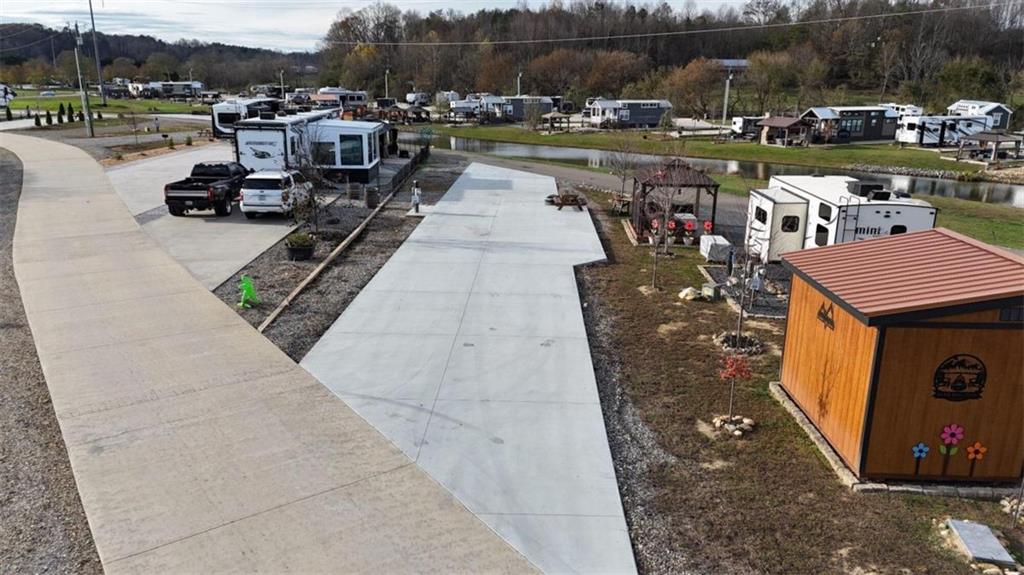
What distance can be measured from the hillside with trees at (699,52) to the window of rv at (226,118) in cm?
5238

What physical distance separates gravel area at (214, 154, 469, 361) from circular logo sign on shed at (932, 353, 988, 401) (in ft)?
29.0

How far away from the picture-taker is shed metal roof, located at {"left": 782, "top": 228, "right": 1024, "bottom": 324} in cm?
775

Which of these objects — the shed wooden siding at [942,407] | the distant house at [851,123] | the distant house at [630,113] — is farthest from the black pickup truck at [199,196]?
the distant house at [630,113]

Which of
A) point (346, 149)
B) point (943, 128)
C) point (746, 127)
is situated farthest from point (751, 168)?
point (346, 149)

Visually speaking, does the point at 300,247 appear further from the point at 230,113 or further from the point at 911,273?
the point at 230,113

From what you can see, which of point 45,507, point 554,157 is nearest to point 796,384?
point 45,507

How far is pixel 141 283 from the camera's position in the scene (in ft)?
48.0

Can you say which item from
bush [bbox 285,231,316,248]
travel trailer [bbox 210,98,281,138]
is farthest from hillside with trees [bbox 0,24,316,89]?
bush [bbox 285,231,316,248]

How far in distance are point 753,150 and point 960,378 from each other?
166ft

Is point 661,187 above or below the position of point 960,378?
above

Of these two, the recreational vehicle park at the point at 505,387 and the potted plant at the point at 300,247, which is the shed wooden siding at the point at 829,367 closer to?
the recreational vehicle park at the point at 505,387

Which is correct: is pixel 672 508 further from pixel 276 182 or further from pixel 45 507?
pixel 276 182

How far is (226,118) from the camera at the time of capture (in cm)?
4600

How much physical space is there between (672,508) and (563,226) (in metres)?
15.7
